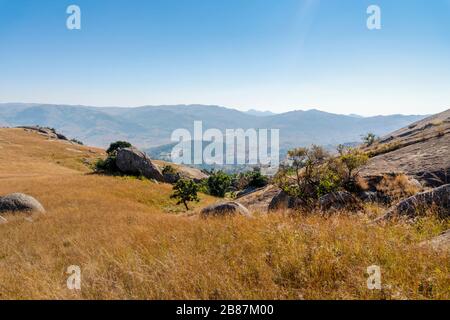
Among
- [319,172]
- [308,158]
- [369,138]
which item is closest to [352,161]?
[319,172]

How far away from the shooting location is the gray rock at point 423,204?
28.1ft

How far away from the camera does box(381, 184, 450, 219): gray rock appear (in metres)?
8.57

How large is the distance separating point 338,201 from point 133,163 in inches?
1519

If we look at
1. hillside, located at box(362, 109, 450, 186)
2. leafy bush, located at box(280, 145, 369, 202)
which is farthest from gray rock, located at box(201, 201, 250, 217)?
hillside, located at box(362, 109, 450, 186)

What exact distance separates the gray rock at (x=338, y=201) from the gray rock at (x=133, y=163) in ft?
125

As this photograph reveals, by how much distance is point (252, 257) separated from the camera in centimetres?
617

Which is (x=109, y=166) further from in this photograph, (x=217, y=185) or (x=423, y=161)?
(x=423, y=161)

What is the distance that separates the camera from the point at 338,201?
12898 mm

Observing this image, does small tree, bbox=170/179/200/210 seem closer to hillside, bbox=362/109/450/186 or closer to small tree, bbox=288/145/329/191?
hillside, bbox=362/109/450/186
